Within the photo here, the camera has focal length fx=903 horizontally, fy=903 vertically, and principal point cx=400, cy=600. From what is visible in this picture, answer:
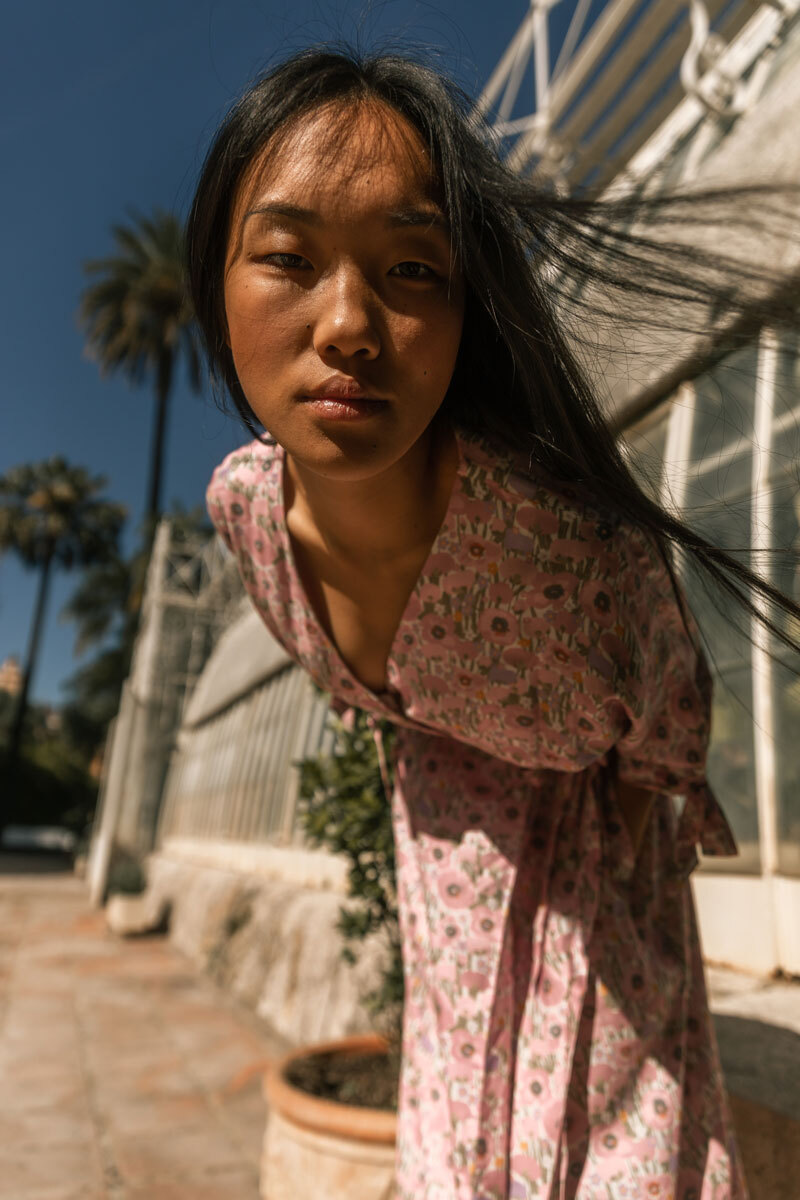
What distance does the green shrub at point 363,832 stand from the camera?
2.82 meters

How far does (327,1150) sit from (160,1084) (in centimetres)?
217

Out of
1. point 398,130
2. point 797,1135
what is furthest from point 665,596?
point 797,1135

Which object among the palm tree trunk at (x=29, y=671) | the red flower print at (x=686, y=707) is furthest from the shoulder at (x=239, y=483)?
the palm tree trunk at (x=29, y=671)

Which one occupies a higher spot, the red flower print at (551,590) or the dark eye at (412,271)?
the dark eye at (412,271)

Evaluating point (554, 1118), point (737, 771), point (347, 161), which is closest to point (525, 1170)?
point (554, 1118)

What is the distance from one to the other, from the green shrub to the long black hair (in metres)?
1.89

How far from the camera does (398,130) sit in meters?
0.91

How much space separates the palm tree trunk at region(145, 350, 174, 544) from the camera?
21.5 meters

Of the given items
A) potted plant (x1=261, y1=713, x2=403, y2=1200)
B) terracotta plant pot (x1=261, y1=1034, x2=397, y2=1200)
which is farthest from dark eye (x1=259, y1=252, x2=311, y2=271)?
terracotta plant pot (x1=261, y1=1034, x2=397, y2=1200)

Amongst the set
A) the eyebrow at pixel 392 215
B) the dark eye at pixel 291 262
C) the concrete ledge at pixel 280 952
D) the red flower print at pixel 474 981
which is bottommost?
the concrete ledge at pixel 280 952

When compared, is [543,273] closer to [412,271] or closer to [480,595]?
[412,271]

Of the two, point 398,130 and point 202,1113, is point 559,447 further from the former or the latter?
point 202,1113

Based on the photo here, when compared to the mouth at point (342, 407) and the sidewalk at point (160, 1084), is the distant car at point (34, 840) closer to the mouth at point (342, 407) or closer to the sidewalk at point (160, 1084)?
Answer: the sidewalk at point (160, 1084)

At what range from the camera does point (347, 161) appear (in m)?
0.88
